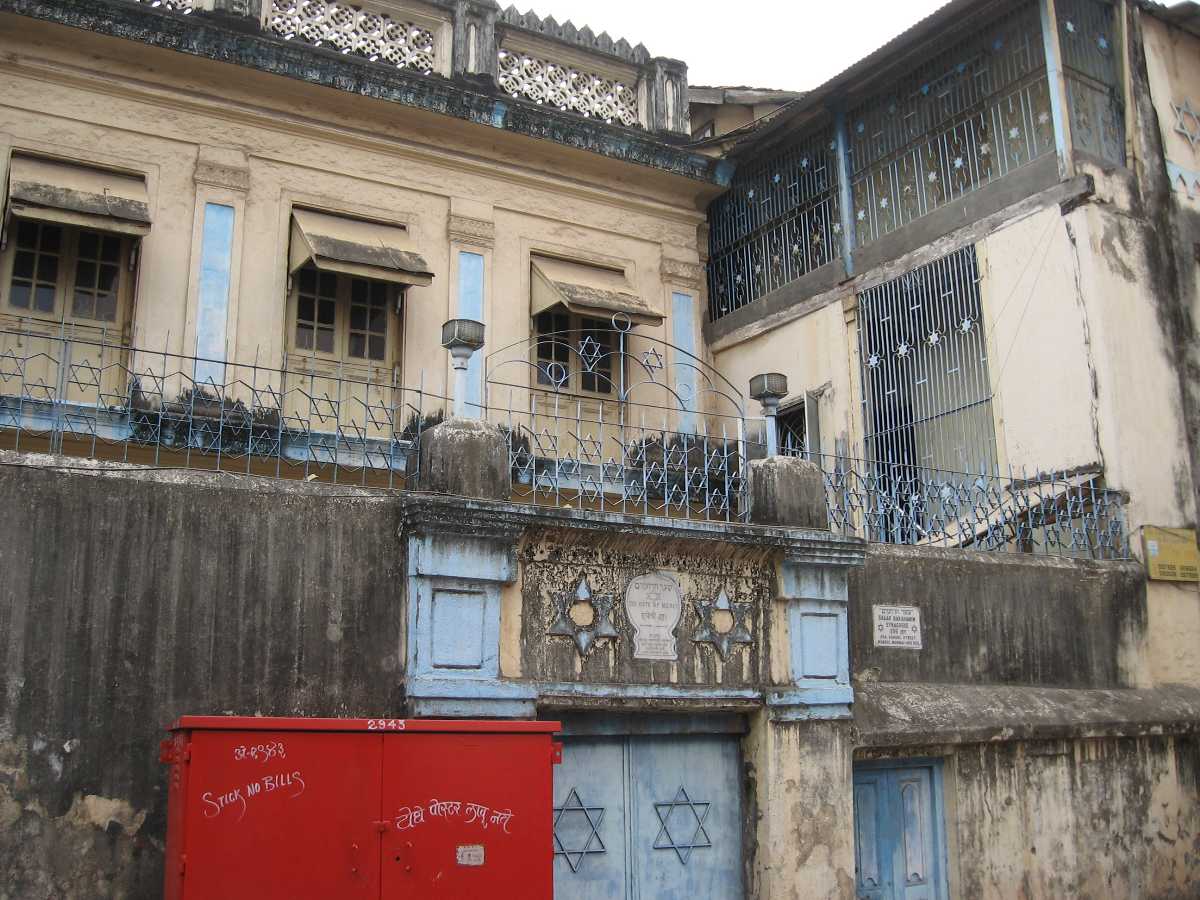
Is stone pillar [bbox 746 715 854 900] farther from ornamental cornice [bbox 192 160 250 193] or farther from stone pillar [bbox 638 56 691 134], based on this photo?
stone pillar [bbox 638 56 691 134]

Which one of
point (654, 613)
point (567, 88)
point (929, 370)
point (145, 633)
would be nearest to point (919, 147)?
point (929, 370)

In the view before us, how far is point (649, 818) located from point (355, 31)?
8255 millimetres

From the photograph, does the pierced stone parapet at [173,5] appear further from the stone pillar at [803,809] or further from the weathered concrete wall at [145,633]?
the stone pillar at [803,809]

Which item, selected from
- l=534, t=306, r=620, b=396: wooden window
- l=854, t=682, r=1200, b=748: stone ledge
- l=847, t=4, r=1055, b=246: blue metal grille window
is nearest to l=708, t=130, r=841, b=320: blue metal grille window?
l=847, t=4, r=1055, b=246: blue metal grille window

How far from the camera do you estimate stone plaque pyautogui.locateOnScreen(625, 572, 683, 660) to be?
310 inches

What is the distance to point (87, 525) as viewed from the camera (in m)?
6.49

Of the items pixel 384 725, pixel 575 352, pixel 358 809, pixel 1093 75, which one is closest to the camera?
pixel 358 809

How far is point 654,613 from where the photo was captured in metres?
7.95

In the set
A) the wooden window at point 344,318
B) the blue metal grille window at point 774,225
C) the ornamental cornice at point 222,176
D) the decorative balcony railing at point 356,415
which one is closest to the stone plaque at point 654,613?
the decorative balcony railing at point 356,415

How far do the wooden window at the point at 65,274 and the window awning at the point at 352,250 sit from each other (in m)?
1.56

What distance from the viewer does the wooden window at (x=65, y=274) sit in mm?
10633

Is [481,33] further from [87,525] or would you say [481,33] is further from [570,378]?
[87,525]

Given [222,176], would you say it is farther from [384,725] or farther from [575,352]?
[384,725]

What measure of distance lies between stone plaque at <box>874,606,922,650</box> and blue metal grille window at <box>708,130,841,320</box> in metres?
4.85
